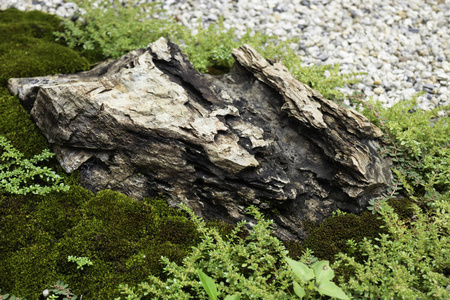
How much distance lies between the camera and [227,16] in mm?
9492

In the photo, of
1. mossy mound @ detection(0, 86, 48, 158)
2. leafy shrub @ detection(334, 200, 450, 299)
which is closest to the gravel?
mossy mound @ detection(0, 86, 48, 158)

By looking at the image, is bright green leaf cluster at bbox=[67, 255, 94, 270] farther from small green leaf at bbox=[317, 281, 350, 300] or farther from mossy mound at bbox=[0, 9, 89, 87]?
mossy mound at bbox=[0, 9, 89, 87]

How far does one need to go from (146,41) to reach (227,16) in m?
2.87

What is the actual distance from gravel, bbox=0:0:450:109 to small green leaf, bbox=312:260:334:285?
17.3 feet

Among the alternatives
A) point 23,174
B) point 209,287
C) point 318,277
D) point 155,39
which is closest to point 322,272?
point 318,277

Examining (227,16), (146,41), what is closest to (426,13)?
(227,16)

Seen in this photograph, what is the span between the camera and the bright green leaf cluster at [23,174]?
15.8ft

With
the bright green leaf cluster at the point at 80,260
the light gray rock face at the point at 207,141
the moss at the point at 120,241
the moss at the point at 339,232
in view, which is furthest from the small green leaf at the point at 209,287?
the moss at the point at 339,232

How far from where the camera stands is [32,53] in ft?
22.1

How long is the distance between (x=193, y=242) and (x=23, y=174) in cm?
245

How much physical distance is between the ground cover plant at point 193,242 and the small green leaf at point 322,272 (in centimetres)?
11

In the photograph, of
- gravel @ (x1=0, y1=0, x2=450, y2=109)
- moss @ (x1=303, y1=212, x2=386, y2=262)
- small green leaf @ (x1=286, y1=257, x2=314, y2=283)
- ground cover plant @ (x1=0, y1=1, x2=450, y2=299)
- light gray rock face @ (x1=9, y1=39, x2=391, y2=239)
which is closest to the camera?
small green leaf @ (x1=286, y1=257, x2=314, y2=283)

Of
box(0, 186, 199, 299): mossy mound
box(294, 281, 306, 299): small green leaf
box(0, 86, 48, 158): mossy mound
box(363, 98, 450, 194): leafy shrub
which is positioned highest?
box(363, 98, 450, 194): leafy shrub

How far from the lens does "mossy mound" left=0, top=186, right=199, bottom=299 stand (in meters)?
4.18
